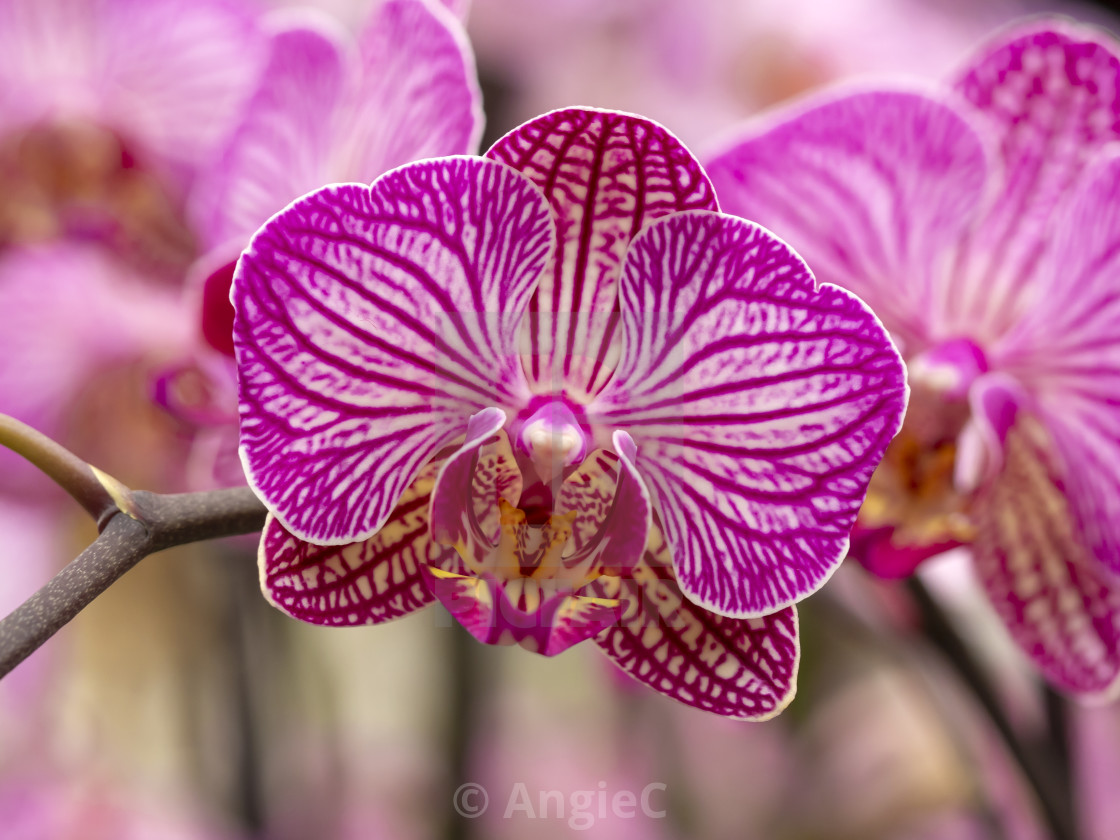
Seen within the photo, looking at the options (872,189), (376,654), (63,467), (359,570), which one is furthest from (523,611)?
(376,654)

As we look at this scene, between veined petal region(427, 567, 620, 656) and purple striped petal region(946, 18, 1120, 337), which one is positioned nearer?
veined petal region(427, 567, 620, 656)

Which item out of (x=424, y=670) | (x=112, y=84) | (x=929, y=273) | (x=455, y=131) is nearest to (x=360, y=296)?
(x=455, y=131)

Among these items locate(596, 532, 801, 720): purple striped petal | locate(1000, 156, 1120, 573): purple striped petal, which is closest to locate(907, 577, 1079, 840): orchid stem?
locate(1000, 156, 1120, 573): purple striped petal

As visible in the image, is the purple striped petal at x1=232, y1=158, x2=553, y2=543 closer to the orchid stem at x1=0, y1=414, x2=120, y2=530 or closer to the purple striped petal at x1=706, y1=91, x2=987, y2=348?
the orchid stem at x1=0, y1=414, x2=120, y2=530

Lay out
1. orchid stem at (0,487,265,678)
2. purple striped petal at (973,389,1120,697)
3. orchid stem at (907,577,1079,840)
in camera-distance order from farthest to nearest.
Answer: orchid stem at (907,577,1079,840)
purple striped petal at (973,389,1120,697)
orchid stem at (0,487,265,678)

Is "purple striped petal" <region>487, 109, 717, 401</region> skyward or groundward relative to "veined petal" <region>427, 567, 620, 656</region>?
skyward

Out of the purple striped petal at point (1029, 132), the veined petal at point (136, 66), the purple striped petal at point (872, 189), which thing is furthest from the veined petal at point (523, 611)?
the veined petal at point (136, 66)

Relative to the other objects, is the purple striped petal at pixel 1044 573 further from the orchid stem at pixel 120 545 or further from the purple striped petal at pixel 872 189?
the orchid stem at pixel 120 545
